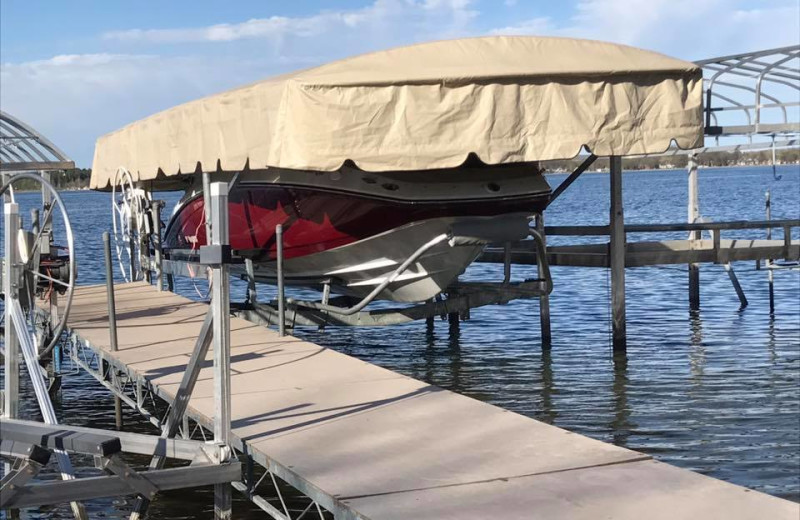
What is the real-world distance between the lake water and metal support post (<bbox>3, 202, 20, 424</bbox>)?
5.77 feet

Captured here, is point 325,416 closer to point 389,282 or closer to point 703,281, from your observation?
point 389,282

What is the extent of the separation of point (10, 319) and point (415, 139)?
3.38 meters

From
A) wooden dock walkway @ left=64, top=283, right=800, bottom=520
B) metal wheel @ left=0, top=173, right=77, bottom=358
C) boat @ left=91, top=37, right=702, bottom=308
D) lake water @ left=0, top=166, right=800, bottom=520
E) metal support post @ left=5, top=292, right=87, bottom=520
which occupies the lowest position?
lake water @ left=0, top=166, right=800, bottom=520

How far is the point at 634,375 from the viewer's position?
14008 millimetres

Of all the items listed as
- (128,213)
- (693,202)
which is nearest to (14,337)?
(128,213)

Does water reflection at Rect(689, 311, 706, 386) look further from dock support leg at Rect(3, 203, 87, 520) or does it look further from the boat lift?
dock support leg at Rect(3, 203, 87, 520)

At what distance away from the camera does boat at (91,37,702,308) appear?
815cm

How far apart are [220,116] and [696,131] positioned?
4389 mm

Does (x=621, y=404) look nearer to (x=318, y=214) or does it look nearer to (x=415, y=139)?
(x=318, y=214)

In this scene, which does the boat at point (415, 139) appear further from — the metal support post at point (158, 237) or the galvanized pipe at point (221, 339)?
the metal support post at point (158, 237)

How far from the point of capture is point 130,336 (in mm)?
11211

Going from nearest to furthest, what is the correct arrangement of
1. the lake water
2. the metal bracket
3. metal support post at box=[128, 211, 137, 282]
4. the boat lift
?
the boat lift, the metal bracket, the lake water, metal support post at box=[128, 211, 137, 282]

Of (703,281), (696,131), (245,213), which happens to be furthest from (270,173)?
(703,281)

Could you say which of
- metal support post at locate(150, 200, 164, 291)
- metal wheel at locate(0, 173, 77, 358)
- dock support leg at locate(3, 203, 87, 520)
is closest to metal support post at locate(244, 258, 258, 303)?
metal wheel at locate(0, 173, 77, 358)
